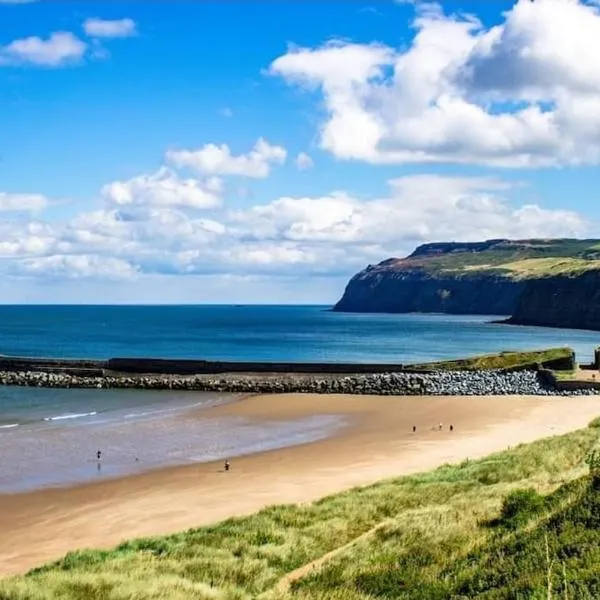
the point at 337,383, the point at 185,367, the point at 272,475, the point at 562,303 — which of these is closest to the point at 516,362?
the point at 337,383

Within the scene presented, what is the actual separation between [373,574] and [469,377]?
155 ft

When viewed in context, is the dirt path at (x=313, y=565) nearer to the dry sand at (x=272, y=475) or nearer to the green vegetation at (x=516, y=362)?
the dry sand at (x=272, y=475)

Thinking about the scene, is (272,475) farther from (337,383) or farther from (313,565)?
(337,383)

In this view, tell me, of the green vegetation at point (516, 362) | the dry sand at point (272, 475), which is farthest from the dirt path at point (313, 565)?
the green vegetation at point (516, 362)

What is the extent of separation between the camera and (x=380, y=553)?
603 inches

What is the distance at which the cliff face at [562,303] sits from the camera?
532 ft

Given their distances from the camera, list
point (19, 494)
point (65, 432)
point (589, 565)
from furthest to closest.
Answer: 1. point (65, 432)
2. point (19, 494)
3. point (589, 565)

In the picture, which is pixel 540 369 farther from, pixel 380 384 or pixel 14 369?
pixel 14 369

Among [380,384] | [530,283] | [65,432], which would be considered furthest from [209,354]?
[530,283]

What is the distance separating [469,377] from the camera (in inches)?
2345

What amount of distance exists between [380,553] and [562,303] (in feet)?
544

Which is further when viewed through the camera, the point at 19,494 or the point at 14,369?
the point at 14,369

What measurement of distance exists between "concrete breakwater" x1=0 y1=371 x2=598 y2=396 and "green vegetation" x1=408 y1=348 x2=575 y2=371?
1.57 meters

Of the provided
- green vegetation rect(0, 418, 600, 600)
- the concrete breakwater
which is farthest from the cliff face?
green vegetation rect(0, 418, 600, 600)
